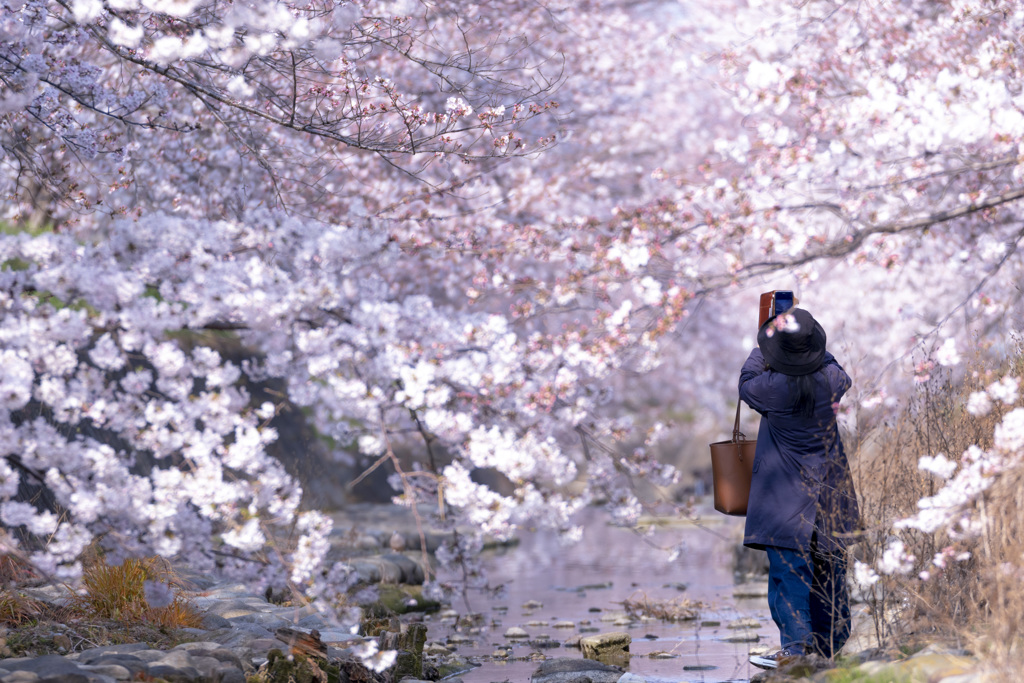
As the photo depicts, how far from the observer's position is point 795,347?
18.0 feet

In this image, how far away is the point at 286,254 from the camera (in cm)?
782

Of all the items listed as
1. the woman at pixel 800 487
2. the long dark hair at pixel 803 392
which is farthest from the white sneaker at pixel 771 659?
the long dark hair at pixel 803 392

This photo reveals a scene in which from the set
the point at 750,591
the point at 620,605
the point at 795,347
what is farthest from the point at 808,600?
the point at 750,591

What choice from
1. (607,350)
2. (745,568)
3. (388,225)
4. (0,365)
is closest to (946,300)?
(745,568)

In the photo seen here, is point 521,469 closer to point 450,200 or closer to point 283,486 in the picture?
point 283,486

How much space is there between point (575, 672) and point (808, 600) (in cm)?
142

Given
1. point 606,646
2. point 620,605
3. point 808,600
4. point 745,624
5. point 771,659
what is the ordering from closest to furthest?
point 808,600 < point 771,659 < point 606,646 < point 745,624 < point 620,605

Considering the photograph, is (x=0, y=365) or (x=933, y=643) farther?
(x=0, y=365)

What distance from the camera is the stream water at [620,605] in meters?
6.67

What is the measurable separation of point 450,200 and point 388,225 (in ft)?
7.89

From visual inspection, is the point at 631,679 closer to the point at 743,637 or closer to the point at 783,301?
the point at 743,637

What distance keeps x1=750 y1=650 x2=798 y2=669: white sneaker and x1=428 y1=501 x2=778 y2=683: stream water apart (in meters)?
0.47

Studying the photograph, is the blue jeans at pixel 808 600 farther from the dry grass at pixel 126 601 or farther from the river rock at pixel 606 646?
the dry grass at pixel 126 601

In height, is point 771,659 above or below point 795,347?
below
